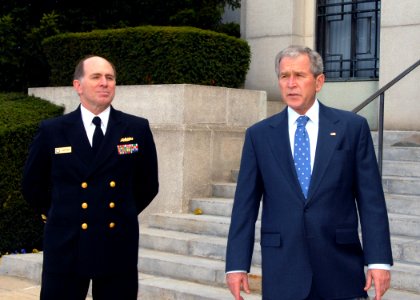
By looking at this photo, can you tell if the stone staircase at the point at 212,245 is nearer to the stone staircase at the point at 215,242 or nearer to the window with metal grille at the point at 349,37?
the stone staircase at the point at 215,242

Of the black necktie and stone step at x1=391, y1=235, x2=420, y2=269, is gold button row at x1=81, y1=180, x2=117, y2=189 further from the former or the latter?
stone step at x1=391, y1=235, x2=420, y2=269

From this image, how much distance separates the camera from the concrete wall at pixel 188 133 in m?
9.27

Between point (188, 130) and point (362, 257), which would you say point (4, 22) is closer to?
point (188, 130)

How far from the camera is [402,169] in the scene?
877 cm

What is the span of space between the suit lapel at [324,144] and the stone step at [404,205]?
3.99 metres

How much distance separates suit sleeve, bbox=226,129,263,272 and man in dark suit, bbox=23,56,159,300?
827 mm

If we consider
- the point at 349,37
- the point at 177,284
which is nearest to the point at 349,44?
the point at 349,37

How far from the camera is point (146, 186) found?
5.02 metres

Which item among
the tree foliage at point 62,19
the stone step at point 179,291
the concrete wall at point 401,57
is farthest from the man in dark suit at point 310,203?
the tree foliage at point 62,19

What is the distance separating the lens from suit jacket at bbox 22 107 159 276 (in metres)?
4.57

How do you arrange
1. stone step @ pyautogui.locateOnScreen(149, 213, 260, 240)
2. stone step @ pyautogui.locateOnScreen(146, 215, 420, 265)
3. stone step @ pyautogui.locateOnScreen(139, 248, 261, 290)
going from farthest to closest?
stone step @ pyautogui.locateOnScreen(149, 213, 260, 240) < stone step @ pyautogui.locateOnScreen(139, 248, 261, 290) < stone step @ pyautogui.locateOnScreen(146, 215, 420, 265)

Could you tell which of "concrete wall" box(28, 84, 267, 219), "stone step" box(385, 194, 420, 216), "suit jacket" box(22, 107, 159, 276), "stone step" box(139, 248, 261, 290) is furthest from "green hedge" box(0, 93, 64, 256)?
"suit jacket" box(22, 107, 159, 276)

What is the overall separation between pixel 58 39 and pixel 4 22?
99 centimetres

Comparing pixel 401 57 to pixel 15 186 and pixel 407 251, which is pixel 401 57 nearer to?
pixel 407 251
